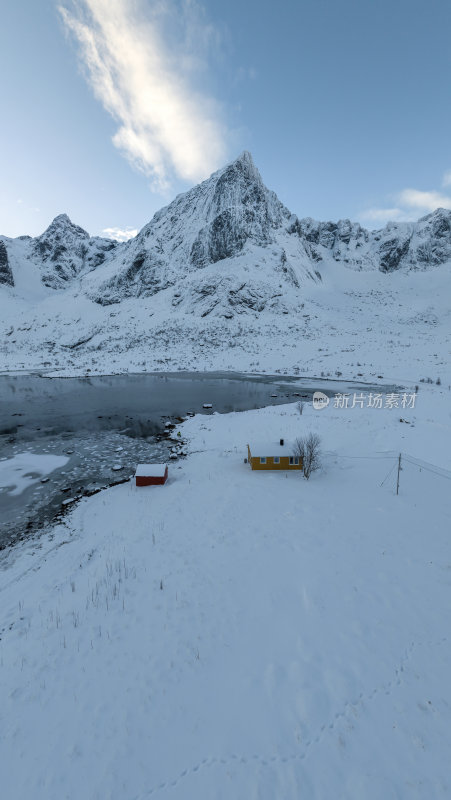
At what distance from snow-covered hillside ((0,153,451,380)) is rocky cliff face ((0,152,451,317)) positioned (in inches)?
19.1

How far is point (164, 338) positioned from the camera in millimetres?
82438

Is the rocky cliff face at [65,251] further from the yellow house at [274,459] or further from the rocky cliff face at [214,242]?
the yellow house at [274,459]

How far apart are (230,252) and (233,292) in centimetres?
2339

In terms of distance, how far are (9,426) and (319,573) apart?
2701 cm

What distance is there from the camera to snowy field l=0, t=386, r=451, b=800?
4660mm

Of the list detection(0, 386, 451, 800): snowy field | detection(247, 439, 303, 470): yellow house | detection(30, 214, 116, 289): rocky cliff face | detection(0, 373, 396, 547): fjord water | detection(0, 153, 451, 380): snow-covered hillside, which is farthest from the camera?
detection(30, 214, 116, 289): rocky cliff face

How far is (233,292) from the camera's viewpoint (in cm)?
9312

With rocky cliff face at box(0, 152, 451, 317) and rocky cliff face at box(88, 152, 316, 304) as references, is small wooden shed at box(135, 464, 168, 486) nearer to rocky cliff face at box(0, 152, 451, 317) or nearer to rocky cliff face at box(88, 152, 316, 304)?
rocky cliff face at box(0, 152, 451, 317)

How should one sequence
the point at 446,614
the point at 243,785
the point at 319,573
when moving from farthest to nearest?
the point at 319,573, the point at 446,614, the point at 243,785

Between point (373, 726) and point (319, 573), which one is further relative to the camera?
point (319, 573)

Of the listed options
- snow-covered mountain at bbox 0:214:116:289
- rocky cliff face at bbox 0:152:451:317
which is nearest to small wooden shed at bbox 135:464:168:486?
rocky cliff face at bbox 0:152:451:317

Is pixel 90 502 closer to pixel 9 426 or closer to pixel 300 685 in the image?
pixel 300 685

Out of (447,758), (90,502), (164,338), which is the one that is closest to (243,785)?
(447,758)


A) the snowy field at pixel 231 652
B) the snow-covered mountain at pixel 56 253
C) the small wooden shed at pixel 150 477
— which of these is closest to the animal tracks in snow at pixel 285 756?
the snowy field at pixel 231 652
